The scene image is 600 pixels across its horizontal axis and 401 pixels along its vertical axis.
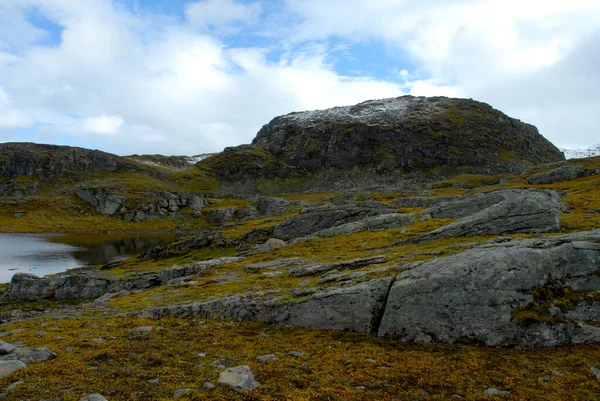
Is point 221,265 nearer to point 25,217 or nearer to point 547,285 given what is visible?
point 547,285

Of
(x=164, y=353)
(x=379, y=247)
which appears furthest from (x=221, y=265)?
(x=164, y=353)

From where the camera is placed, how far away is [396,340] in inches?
646

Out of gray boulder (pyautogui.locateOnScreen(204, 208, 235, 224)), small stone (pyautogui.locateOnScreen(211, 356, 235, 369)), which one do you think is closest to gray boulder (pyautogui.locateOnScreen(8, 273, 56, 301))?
small stone (pyautogui.locateOnScreen(211, 356, 235, 369))

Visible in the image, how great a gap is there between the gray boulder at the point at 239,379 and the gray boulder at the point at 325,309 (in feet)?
22.2

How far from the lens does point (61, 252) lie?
343 ft

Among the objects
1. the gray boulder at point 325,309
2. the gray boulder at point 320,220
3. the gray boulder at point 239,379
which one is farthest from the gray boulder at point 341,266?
the gray boulder at point 320,220

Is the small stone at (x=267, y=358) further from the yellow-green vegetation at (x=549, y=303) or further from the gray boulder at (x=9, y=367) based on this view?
the yellow-green vegetation at (x=549, y=303)

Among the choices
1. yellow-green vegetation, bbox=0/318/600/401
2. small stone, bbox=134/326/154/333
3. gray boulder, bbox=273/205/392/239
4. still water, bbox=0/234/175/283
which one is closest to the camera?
yellow-green vegetation, bbox=0/318/600/401

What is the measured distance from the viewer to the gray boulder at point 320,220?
226 ft

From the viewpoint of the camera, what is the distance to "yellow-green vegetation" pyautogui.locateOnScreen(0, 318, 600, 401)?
11.2 m

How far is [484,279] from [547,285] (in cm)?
308

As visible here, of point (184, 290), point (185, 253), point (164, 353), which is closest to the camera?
point (164, 353)

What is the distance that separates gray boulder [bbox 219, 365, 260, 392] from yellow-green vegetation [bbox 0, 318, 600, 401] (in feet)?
0.94

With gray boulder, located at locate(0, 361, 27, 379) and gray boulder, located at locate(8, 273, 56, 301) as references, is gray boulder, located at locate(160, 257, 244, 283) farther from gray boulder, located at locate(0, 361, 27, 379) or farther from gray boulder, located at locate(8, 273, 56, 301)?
gray boulder, located at locate(0, 361, 27, 379)
